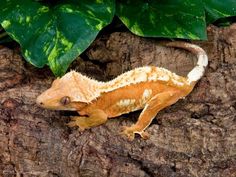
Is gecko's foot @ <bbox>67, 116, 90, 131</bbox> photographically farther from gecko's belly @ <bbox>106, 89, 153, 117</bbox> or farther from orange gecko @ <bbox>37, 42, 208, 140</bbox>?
gecko's belly @ <bbox>106, 89, 153, 117</bbox>

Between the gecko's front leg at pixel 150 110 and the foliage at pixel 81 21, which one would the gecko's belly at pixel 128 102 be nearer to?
the gecko's front leg at pixel 150 110

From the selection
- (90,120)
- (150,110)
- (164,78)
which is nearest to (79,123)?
(90,120)

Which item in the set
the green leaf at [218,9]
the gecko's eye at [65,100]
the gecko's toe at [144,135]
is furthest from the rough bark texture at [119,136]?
the green leaf at [218,9]

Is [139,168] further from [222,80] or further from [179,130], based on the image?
[222,80]

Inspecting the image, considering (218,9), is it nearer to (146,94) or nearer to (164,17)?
(164,17)

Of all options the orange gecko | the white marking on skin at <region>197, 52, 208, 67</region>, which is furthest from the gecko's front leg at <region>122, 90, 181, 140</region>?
the white marking on skin at <region>197, 52, 208, 67</region>

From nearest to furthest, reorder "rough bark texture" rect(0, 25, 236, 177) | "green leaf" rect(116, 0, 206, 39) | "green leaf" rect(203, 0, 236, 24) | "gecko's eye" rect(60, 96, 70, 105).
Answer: "rough bark texture" rect(0, 25, 236, 177) < "gecko's eye" rect(60, 96, 70, 105) < "green leaf" rect(116, 0, 206, 39) < "green leaf" rect(203, 0, 236, 24)

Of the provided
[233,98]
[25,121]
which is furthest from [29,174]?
[233,98]

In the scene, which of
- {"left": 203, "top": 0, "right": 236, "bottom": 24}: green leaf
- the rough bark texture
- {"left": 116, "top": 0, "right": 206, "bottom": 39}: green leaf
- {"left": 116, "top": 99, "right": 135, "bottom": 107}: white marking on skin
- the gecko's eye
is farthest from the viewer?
{"left": 203, "top": 0, "right": 236, "bottom": 24}: green leaf
